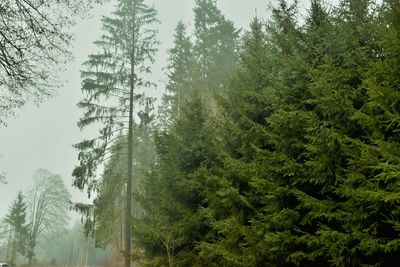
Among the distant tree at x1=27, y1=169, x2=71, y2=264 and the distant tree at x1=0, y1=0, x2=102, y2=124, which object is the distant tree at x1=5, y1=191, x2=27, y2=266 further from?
the distant tree at x1=0, y1=0, x2=102, y2=124

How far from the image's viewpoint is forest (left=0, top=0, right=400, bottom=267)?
611cm

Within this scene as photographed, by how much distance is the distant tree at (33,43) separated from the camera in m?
5.98

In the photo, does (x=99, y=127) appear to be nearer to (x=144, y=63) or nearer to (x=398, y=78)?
(x=144, y=63)

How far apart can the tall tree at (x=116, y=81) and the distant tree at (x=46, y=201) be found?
105ft

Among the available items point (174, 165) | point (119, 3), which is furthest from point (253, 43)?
point (119, 3)

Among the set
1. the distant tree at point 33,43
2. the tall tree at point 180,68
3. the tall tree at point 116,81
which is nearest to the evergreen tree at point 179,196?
the tall tree at point 116,81

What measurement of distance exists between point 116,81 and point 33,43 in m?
13.9

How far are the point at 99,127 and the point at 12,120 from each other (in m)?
12.2

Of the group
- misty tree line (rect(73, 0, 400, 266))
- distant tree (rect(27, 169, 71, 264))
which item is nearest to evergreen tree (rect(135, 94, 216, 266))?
misty tree line (rect(73, 0, 400, 266))

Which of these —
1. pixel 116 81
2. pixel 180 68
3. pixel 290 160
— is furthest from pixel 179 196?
pixel 180 68

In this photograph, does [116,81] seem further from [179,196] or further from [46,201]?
[46,201]

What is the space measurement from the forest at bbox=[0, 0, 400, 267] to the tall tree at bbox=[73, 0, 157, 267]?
0.06 m

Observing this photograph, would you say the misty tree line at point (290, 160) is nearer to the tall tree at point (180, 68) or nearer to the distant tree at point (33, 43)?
the distant tree at point (33, 43)

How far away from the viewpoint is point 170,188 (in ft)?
42.2
